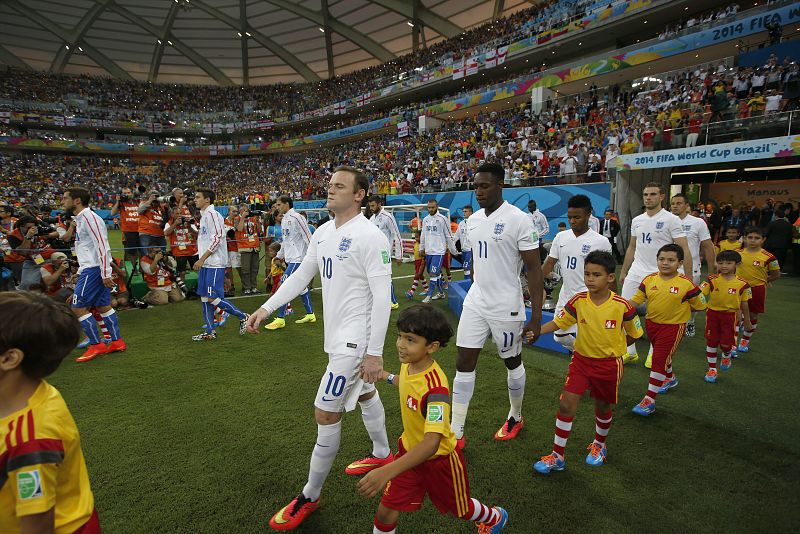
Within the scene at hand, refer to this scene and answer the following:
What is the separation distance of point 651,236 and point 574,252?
1346mm

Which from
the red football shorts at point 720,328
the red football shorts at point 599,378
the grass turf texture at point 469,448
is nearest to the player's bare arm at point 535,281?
the red football shorts at point 599,378

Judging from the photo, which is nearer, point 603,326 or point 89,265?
point 603,326

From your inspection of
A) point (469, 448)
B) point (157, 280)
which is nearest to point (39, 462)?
point (469, 448)

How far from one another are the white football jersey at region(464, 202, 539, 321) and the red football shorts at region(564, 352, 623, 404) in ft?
2.08

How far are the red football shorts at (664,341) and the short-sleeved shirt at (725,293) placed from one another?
133 centimetres

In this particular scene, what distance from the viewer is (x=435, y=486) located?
218 centimetres

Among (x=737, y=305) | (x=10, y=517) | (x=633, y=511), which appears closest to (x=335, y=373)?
(x=10, y=517)

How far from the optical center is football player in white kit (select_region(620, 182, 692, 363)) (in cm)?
510

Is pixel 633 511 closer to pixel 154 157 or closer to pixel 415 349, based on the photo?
pixel 415 349

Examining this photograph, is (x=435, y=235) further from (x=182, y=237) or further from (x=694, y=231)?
(x=182, y=237)

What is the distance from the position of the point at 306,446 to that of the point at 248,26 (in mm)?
53388

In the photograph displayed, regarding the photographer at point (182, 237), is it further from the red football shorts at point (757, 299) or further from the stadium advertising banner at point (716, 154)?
the stadium advertising banner at point (716, 154)

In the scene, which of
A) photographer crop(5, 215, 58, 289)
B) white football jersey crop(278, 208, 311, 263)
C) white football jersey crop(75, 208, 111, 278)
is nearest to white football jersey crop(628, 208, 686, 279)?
white football jersey crop(278, 208, 311, 263)

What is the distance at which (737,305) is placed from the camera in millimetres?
5031
